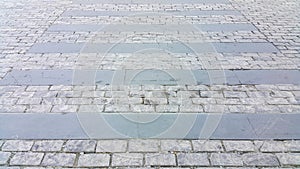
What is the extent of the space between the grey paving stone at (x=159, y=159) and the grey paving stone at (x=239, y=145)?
2.12ft

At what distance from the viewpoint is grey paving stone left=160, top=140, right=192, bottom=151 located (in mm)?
3498

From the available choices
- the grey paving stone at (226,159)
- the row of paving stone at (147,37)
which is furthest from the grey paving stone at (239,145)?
the row of paving stone at (147,37)

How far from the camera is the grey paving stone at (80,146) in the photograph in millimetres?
3479

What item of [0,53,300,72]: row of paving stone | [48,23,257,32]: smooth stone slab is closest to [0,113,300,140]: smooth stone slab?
[0,53,300,72]: row of paving stone

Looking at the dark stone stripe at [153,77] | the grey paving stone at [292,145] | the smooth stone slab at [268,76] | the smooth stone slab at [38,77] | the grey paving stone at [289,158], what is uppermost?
the grey paving stone at [289,158]

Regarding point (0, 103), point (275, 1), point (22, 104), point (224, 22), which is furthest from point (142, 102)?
point (275, 1)

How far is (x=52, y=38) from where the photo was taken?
6.75m

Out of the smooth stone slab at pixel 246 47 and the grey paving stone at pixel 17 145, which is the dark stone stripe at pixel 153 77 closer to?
the smooth stone slab at pixel 246 47

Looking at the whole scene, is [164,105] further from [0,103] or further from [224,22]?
[224,22]

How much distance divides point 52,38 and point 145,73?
2605 mm

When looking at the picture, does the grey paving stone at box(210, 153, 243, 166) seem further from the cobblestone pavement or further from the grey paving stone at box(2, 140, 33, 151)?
the grey paving stone at box(2, 140, 33, 151)

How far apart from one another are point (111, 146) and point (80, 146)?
1.13 feet

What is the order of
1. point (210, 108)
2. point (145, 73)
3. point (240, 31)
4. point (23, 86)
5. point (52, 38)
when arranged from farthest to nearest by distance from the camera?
1. point (240, 31)
2. point (52, 38)
3. point (145, 73)
4. point (23, 86)
5. point (210, 108)

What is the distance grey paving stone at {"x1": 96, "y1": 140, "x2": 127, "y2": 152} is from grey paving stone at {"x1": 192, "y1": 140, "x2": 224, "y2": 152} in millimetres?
798
